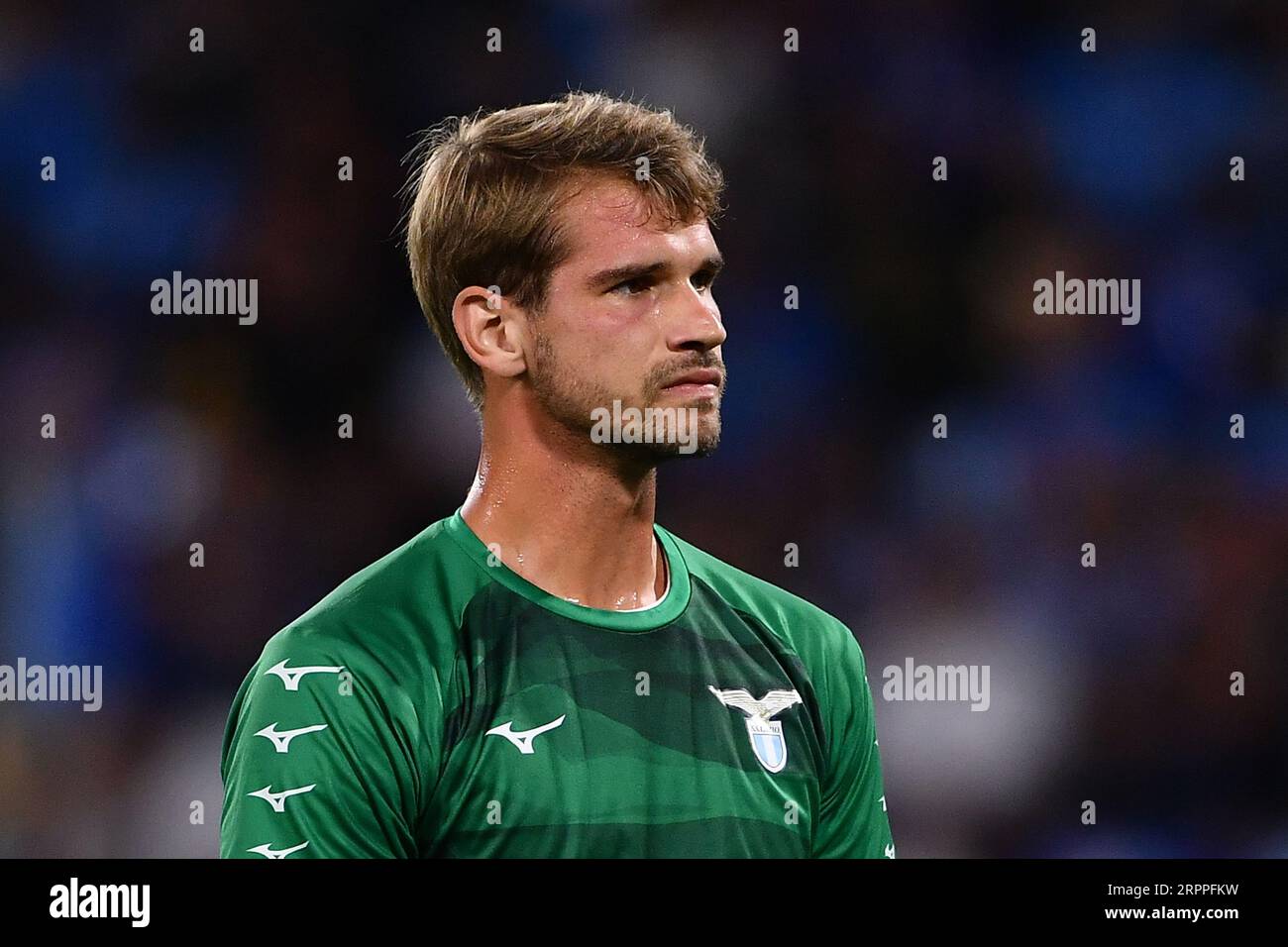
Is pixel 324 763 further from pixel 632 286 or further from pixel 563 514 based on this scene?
pixel 632 286

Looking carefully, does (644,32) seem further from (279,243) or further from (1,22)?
(1,22)

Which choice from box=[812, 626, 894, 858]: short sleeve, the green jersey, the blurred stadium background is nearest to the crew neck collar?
the green jersey

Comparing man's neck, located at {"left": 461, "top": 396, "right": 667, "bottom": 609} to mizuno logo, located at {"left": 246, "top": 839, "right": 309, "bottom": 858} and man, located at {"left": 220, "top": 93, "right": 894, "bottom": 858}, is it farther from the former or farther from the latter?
mizuno logo, located at {"left": 246, "top": 839, "right": 309, "bottom": 858}

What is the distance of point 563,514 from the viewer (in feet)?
9.25

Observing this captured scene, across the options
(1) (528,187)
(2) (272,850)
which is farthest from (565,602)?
(1) (528,187)

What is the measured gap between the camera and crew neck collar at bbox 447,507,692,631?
277 centimetres

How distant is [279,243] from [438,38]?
2.23 feet

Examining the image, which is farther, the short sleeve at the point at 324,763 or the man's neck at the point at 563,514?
the man's neck at the point at 563,514

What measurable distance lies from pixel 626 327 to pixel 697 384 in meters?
0.17

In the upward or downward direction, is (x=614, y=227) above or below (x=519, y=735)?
above

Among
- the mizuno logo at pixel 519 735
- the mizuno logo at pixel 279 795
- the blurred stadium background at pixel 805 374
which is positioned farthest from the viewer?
the blurred stadium background at pixel 805 374

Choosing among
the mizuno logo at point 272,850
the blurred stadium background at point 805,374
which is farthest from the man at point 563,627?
the blurred stadium background at point 805,374

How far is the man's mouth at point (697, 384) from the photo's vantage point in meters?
2.74

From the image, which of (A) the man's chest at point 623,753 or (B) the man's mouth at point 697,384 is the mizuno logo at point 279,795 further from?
(B) the man's mouth at point 697,384
